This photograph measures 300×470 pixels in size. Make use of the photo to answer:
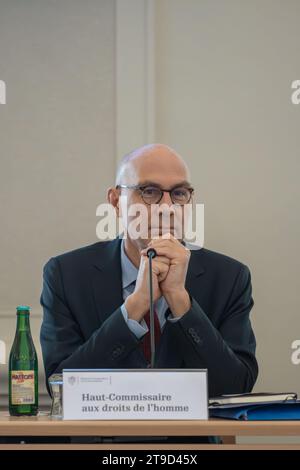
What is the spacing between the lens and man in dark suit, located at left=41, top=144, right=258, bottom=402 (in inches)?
79.0

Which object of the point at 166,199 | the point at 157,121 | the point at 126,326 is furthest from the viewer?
the point at 157,121

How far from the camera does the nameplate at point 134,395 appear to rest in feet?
4.86

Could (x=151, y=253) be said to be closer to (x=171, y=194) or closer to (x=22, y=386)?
(x=171, y=194)

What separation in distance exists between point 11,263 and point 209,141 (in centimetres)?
85

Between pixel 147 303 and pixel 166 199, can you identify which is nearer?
pixel 147 303

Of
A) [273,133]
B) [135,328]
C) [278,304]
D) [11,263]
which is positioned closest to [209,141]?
[273,133]

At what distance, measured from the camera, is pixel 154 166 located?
2338 mm

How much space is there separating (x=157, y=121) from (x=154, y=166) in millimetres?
741

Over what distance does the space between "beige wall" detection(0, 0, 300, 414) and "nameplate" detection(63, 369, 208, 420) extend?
155 centimetres

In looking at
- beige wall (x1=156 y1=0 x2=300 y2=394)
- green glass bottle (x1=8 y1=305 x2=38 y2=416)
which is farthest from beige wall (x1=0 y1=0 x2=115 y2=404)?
green glass bottle (x1=8 y1=305 x2=38 y2=416)

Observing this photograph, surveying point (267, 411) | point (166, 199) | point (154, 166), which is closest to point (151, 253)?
point (166, 199)

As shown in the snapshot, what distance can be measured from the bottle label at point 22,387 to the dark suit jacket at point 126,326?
0.23 meters

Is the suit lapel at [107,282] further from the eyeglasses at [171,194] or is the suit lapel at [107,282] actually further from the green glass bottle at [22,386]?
the green glass bottle at [22,386]
